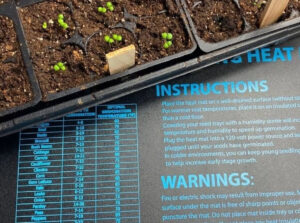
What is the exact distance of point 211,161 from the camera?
98 cm

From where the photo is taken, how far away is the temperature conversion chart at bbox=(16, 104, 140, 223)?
941mm

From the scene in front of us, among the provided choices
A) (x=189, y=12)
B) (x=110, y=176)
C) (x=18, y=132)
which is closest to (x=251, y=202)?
(x=110, y=176)

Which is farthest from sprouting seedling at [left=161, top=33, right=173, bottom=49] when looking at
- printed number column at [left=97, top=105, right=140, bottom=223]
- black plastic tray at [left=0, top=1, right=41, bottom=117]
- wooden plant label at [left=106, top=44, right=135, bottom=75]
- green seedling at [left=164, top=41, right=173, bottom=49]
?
black plastic tray at [left=0, top=1, right=41, bottom=117]

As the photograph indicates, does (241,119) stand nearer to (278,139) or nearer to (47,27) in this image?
(278,139)

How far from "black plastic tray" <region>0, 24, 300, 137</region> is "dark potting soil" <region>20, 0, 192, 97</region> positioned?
1.7 inches

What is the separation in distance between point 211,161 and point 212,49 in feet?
1.04

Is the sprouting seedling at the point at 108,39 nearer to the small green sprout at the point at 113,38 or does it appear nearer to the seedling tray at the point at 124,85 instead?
the small green sprout at the point at 113,38

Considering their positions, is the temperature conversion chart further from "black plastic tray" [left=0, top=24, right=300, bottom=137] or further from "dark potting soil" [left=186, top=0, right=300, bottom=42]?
"dark potting soil" [left=186, top=0, right=300, bottom=42]

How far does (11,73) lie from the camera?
917 mm

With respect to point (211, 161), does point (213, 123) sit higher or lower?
higher

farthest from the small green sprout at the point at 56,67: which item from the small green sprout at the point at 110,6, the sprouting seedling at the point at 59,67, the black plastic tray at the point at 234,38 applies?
the black plastic tray at the point at 234,38

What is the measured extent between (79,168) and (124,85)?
273 millimetres

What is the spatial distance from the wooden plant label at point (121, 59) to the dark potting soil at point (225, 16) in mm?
224

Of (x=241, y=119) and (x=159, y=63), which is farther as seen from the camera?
(x=241, y=119)
